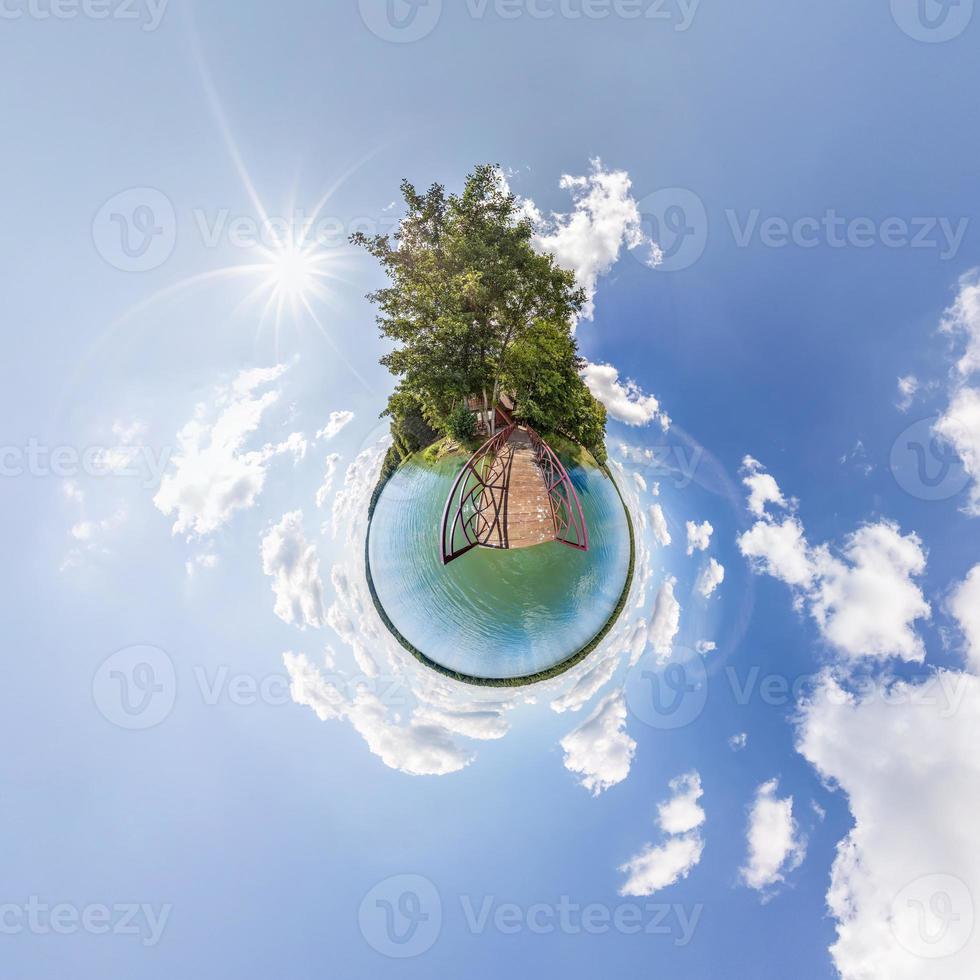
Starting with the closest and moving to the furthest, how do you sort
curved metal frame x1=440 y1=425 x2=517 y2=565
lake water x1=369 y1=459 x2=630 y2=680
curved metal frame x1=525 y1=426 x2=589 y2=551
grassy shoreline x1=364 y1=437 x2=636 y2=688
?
curved metal frame x1=525 y1=426 x2=589 y2=551 → curved metal frame x1=440 y1=425 x2=517 y2=565 → lake water x1=369 y1=459 x2=630 y2=680 → grassy shoreline x1=364 y1=437 x2=636 y2=688

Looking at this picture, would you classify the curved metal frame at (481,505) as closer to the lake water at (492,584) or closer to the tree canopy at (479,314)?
the lake water at (492,584)

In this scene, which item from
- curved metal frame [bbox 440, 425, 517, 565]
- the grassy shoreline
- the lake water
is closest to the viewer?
curved metal frame [bbox 440, 425, 517, 565]

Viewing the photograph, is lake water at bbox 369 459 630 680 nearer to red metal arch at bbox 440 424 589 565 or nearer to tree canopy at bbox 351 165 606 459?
red metal arch at bbox 440 424 589 565

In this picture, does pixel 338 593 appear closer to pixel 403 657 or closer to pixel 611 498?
pixel 403 657

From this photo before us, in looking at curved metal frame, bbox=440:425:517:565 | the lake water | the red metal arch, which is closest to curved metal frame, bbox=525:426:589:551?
the red metal arch

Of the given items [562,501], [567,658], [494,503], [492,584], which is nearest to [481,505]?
[494,503]
